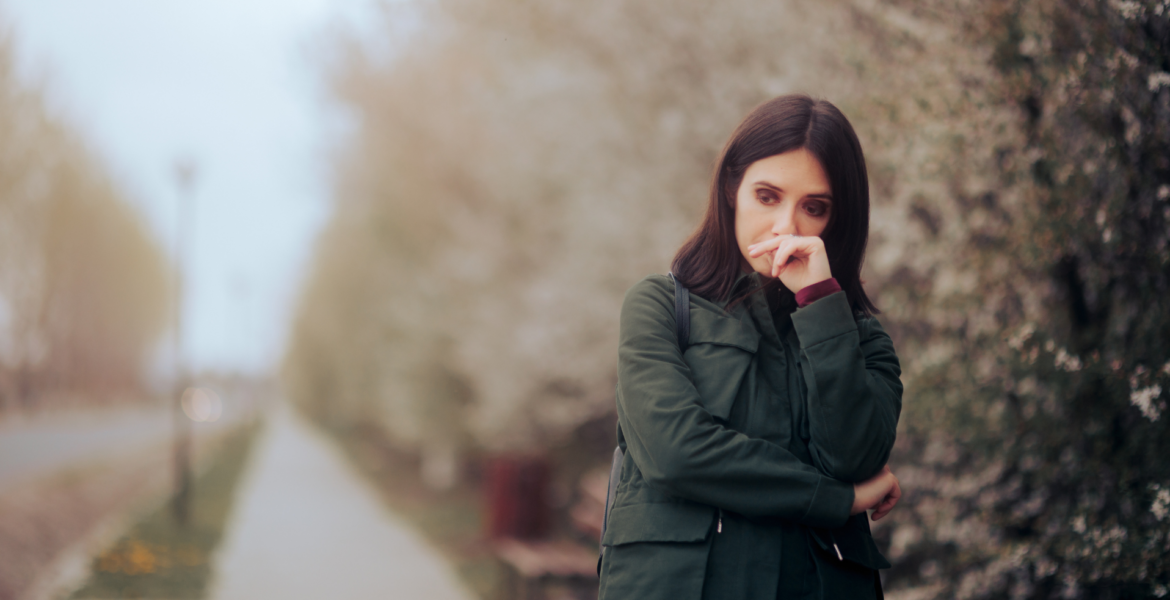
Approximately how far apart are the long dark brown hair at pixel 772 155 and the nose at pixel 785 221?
11cm

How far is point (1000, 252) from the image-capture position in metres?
3.74

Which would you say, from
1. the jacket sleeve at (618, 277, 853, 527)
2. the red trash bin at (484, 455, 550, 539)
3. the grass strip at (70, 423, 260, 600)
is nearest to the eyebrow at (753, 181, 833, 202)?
the jacket sleeve at (618, 277, 853, 527)

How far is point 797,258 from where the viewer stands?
1.81 m

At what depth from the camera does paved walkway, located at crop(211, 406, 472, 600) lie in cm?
776

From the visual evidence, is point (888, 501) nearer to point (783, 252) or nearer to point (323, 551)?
point (783, 252)

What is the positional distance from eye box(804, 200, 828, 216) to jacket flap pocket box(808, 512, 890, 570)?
684 mm

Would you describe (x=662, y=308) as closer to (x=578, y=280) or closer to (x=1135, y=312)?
(x=1135, y=312)

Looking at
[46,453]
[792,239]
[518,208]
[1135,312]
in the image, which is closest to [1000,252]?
[1135,312]

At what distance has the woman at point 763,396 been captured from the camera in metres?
Result: 1.67

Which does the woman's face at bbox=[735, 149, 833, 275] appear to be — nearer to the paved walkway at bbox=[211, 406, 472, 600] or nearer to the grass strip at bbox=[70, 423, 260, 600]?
the paved walkway at bbox=[211, 406, 472, 600]

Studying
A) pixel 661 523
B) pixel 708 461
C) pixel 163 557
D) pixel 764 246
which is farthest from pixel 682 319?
pixel 163 557

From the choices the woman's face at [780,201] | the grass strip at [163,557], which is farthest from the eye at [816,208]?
the grass strip at [163,557]

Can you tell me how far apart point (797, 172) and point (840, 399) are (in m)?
0.50

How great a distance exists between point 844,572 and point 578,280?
603cm
